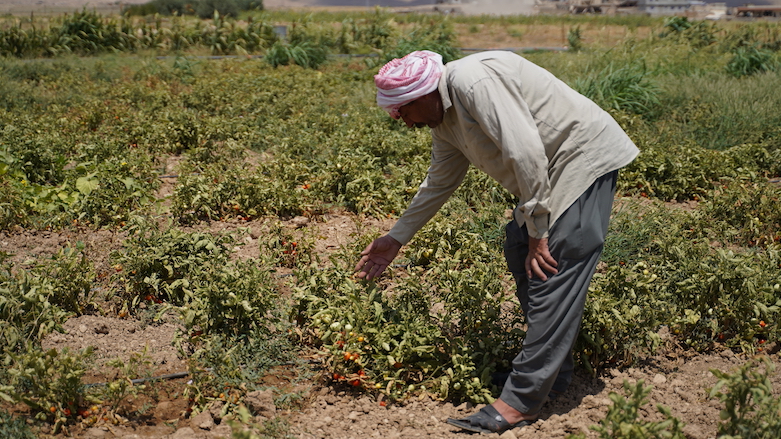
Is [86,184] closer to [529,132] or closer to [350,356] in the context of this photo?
[350,356]

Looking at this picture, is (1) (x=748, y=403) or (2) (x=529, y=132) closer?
(1) (x=748, y=403)

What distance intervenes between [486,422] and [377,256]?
887mm

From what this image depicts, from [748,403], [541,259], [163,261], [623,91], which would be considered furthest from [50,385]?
[623,91]

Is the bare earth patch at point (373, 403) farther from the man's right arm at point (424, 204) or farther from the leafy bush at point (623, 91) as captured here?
the leafy bush at point (623, 91)

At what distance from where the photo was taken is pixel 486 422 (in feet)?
9.29

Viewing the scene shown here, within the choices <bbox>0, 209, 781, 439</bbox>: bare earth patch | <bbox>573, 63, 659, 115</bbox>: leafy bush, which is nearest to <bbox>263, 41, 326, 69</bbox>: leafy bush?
<bbox>573, 63, 659, 115</bbox>: leafy bush

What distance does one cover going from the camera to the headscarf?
253 centimetres

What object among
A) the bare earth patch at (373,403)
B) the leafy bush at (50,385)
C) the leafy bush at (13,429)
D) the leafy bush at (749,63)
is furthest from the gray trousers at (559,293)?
the leafy bush at (749,63)

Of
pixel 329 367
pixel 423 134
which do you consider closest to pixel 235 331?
pixel 329 367

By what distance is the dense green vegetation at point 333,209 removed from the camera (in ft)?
10.5

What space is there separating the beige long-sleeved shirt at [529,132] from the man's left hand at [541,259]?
45mm

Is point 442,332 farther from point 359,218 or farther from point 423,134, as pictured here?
point 423,134

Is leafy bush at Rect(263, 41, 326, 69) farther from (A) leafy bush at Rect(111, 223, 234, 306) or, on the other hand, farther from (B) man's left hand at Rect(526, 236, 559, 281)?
(B) man's left hand at Rect(526, 236, 559, 281)

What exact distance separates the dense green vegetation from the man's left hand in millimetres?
604
